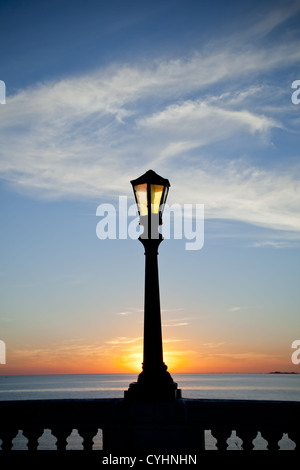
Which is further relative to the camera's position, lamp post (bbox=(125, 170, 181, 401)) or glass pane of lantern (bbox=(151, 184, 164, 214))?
glass pane of lantern (bbox=(151, 184, 164, 214))

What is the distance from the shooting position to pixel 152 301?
6.56 m

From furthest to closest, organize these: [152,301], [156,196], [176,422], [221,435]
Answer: [156,196], [152,301], [221,435], [176,422]

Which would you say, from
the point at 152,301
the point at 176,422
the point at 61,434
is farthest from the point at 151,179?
the point at 61,434

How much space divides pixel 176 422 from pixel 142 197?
337 centimetres

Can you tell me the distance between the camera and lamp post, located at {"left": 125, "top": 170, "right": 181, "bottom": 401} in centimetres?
613

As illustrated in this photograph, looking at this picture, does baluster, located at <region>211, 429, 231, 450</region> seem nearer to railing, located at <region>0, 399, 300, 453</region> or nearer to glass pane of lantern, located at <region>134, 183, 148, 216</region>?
railing, located at <region>0, 399, 300, 453</region>

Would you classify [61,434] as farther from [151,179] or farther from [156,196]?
[151,179]

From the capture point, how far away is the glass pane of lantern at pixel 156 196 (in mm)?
6781

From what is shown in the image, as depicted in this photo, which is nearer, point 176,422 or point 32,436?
point 176,422

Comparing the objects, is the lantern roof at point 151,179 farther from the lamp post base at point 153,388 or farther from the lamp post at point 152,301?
the lamp post base at point 153,388

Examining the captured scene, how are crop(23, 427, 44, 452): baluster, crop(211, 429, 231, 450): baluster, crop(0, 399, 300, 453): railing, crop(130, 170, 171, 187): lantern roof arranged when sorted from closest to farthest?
crop(0, 399, 300, 453): railing, crop(211, 429, 231, 450): baluster, crop(23, 427, 44, 452): baluster, crop(130, 170, 171, 187): lantern roof

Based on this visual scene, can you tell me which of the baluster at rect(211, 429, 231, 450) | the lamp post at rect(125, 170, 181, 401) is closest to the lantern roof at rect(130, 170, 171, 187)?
the lamp post at rect(125, 170, 181, 401)
